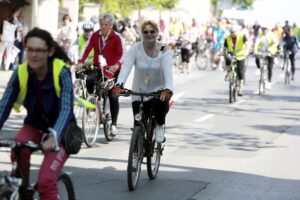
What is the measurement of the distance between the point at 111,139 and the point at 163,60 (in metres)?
3.78

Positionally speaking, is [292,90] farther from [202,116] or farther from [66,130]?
[66,130]

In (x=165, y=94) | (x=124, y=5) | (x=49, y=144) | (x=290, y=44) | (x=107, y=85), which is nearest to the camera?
Answer: (x=49, y=144)

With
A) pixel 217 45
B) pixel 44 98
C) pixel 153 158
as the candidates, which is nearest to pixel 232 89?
pixel 153 158

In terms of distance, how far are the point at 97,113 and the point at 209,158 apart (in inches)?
74.1

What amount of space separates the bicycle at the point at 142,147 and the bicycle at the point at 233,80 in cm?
1094

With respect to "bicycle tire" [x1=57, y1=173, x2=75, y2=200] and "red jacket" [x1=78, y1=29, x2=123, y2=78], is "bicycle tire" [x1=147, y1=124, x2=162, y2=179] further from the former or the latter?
"bicycle tire" [x1=57, y1=173, x2=75, y2=200]

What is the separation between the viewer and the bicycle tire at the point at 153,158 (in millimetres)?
10031

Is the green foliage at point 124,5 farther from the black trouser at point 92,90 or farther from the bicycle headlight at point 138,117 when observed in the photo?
the bicycle headlight at point 138,117

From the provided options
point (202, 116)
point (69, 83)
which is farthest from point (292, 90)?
point (69, 83)

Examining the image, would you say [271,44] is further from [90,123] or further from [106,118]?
[90,123]

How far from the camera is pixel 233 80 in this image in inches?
850

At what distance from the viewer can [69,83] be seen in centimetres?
613

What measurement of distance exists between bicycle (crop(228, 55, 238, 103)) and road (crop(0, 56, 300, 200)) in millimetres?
382

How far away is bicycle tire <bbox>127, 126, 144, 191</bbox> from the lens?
9297 mm
